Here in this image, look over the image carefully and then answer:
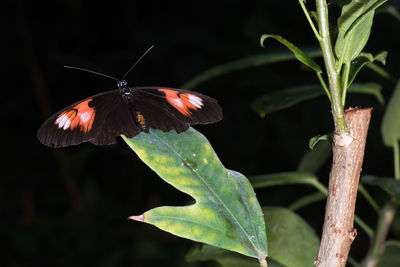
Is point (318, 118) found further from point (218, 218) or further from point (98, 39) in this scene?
point (218, 218)

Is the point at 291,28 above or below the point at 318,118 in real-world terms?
above

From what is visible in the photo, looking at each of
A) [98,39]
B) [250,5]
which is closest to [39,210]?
[98,39]

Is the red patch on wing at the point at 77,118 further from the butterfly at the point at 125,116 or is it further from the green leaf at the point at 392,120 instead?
the green leaf at the point at 392,120

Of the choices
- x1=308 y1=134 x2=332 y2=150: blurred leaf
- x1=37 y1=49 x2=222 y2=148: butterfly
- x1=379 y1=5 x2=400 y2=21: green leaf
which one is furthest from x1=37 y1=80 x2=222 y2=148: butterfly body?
x1=379 y1=5 x2=400 y2=21: green leaf

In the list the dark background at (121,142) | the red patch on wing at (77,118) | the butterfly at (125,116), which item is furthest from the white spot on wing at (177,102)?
the dark background at (121,142)

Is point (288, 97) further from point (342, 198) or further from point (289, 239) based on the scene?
point (342, 198)

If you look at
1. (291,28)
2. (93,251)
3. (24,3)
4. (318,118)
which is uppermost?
(24,3)
